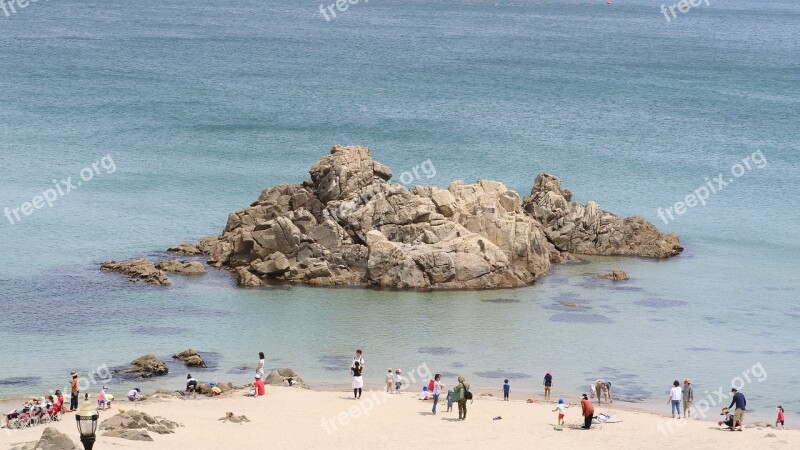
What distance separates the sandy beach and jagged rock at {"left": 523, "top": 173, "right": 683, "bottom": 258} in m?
21.8

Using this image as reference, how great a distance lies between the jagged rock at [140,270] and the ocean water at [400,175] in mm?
749

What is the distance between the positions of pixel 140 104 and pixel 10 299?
44519 millimetres

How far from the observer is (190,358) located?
4525 cm

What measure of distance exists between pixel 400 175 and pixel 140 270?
24.5 m

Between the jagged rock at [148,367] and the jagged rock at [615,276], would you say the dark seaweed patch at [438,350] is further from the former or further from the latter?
the jagged rock at [615,276]

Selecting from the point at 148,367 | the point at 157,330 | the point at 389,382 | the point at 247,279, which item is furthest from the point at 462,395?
the point at 247,279

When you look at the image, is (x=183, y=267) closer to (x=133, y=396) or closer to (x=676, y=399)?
(x=133, y=396)

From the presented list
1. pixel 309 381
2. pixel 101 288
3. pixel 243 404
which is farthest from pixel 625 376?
pixel 101 288

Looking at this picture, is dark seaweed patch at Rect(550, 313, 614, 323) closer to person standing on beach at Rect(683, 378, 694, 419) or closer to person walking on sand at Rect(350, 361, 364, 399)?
person standing on beach at Rect(683, 378, 694, 419)

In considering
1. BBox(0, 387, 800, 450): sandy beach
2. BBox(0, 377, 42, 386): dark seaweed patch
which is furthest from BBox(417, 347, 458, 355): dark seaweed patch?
BBox(0, 377, 42, 386): dark seaweed patch

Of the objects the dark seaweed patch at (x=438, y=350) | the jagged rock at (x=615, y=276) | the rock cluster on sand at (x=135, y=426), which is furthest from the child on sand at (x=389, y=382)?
the jagged rock at (x=615, y=276)

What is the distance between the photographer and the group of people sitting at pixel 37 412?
35.4m

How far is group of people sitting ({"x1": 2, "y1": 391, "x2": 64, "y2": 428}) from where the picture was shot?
35375 mm

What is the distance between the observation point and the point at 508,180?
77500 millimetres
